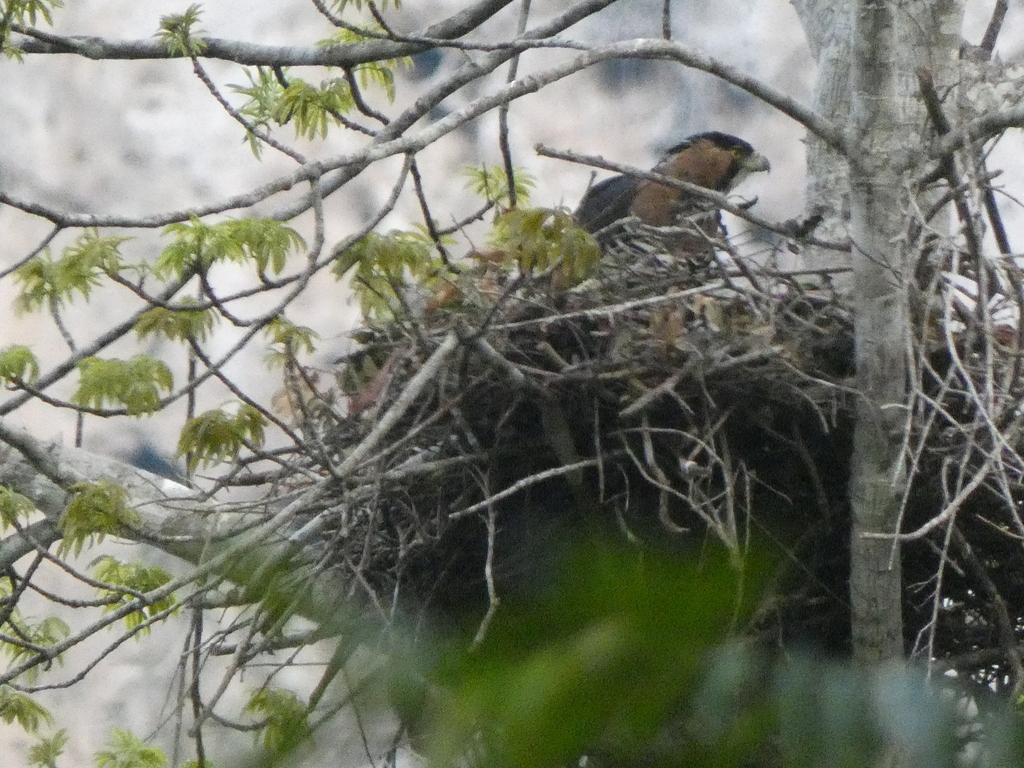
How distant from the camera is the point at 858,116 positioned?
1.58 m

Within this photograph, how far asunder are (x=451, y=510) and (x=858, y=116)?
790 millimetres

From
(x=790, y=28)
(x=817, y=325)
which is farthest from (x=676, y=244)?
(x=790, y=28)

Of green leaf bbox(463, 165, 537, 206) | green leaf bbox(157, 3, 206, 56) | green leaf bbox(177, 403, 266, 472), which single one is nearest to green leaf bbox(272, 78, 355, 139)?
green leaf bbox(157, 3, 206, 56)

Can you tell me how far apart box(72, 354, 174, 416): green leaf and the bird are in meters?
0.75

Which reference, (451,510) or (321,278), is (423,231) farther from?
(321,278)

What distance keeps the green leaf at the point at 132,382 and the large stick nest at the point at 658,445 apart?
26 cm

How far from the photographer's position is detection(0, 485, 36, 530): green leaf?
2.37 meters

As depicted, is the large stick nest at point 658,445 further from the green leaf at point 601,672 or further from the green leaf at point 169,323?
the green leaf at point 601,672

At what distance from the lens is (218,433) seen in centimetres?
169

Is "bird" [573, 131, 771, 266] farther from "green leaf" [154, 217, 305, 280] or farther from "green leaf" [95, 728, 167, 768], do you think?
"green leaf" [95, 728, 167, 768]

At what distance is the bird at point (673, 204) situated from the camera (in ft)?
6.81

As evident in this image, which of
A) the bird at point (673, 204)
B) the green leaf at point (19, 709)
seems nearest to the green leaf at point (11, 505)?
the green leaf at point (19, 709)

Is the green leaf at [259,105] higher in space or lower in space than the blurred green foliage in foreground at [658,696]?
higher

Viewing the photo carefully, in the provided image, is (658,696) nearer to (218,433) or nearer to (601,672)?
(601,672)
